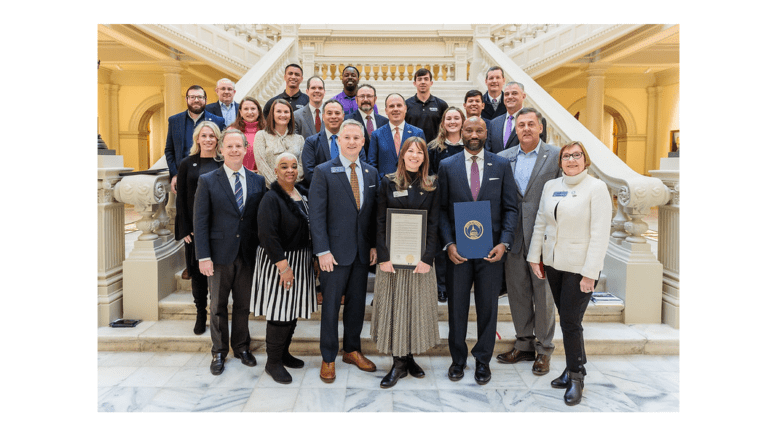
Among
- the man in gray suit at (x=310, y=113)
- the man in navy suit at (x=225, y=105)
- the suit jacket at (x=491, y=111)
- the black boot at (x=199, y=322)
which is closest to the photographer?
the black boot at (x=199, y=322)

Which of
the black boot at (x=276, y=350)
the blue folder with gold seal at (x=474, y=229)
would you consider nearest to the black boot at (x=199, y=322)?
the black boot at (x=276, y=350)

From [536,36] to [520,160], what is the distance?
823 cm

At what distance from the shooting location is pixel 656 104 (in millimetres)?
14906

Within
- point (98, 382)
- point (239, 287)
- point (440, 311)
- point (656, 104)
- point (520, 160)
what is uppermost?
point (656, 104)

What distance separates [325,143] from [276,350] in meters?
1.70

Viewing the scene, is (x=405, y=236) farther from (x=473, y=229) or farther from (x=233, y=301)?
(x=233, y=301)

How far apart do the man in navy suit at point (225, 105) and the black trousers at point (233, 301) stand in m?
1.82

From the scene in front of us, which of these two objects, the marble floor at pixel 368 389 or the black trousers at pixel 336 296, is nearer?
the marble floor at pixel 368 389

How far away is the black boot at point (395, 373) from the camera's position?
3.39 m

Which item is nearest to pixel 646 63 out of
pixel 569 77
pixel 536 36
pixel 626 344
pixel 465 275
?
pixel 569 77

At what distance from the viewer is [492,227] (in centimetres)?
333

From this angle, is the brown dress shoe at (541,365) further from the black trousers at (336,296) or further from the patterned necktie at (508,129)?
the patterned necktie at (508,129)

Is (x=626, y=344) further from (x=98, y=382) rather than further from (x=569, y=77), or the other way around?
(x=569, y=77)

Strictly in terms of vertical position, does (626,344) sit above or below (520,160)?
Result: below
